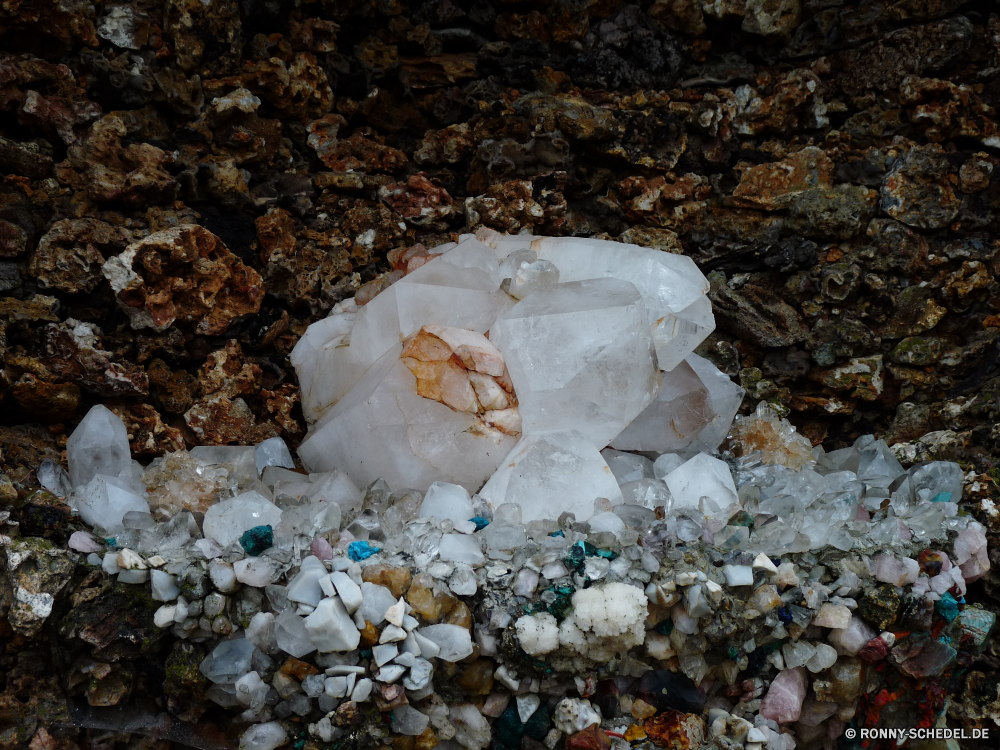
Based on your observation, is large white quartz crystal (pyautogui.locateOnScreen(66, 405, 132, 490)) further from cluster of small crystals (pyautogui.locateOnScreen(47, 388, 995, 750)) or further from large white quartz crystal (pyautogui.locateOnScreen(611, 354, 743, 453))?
large white quartz crystal (pyautogui.locateOnScreen(611, 354, 743, 453))

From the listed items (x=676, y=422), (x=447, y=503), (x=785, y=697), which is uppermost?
(x=447, y=503)

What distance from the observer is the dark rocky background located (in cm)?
145

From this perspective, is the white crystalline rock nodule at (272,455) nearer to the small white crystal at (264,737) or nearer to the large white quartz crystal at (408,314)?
the large white quartz crystal at (408,314)

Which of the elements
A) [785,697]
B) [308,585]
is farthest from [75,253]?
[785,697]

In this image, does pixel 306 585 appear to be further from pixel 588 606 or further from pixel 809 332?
pixel 809 332

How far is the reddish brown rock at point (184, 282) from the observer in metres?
1.46

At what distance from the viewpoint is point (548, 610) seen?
3.48ft

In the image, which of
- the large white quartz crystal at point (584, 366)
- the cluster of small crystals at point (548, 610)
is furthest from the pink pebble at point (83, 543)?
the large white quartz crystal at point (584, 366)

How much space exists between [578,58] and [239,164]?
0.79 meters

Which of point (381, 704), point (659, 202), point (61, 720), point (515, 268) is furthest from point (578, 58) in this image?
point (61, 720)

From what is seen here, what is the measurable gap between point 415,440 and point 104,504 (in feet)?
1.52

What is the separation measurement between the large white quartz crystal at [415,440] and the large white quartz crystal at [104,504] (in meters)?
0.35

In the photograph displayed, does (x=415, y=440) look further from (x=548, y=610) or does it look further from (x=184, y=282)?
(x=184, y=282)

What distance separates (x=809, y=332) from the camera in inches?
67.9
